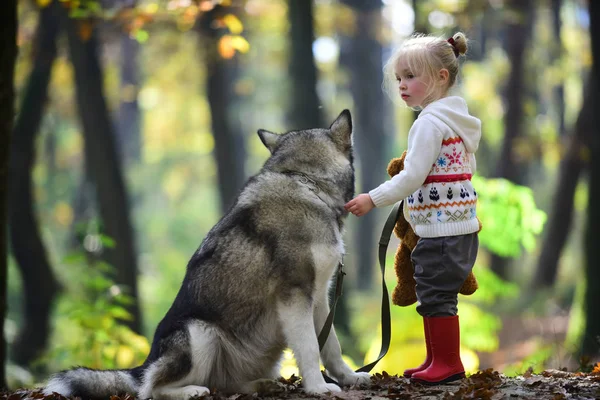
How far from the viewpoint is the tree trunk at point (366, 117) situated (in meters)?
26.5

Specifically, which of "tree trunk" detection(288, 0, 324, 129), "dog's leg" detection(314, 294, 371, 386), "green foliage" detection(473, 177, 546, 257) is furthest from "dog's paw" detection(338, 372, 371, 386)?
"tree trunk" detection(288, 0, 324, 129)

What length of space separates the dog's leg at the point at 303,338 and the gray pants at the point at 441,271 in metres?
0.72

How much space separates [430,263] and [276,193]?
109cm

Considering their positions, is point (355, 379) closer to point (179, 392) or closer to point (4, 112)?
point (179, 392)

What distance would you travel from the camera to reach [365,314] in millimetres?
A: 19984

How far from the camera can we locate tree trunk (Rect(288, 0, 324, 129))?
11633mm

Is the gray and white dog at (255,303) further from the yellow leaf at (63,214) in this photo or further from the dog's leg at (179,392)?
the yellow leaf at (63,214)

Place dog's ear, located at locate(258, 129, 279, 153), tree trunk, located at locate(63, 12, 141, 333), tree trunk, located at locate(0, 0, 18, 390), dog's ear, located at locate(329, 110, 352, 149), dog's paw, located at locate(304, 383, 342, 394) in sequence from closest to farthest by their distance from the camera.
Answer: dog's paw, located at locate(304, 383, 342, 394) < dog's ear, located at locate(329, 110, 352, 149) < dog's ear, located at locate(258, 129, 279, 153) < tree trunk, located at locate(0, 0, 18, 390) < tree trunk, located at locate(63, 12, 141, 333)

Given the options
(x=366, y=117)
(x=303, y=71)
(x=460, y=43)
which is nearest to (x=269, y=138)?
(x=460, y=43)

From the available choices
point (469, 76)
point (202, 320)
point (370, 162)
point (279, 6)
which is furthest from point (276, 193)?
point (370, 162)

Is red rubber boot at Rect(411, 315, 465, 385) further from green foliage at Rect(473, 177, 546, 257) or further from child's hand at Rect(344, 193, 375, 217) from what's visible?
green foliage at Rect(473, 177, 546, 257)

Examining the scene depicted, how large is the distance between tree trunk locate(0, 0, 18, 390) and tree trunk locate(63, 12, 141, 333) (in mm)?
5311

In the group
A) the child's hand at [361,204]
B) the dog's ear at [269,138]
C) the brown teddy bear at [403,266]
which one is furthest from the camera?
the dog's ear at [269,138]

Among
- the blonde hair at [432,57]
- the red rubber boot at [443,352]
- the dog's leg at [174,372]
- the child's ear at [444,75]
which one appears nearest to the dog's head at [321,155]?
the blonde hair at [432,57]
